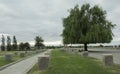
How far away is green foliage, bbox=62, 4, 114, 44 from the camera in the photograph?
2469 inches

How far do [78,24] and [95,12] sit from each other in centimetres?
477

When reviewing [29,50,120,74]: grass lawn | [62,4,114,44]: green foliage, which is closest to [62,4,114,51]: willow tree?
[62,4,114,44]: green foliage

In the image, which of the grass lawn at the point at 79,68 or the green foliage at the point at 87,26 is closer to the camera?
the grass lawn at the point at 79,68

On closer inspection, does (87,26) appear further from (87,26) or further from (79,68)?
(79,68)

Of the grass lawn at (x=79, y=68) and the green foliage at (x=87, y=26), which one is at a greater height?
the green foliage at (x=87, y=26)

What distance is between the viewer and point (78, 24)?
65.5 m

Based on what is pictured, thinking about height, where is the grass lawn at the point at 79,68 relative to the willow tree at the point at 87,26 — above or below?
below

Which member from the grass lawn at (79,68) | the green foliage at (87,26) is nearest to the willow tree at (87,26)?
the green foliage at (87,26)

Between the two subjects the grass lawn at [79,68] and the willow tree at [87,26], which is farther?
the willow tree at [87,26]

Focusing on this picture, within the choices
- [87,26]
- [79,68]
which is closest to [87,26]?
[87,26]

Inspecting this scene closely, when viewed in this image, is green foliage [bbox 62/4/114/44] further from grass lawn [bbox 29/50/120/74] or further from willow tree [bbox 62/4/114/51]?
grass lawn [bbox 29/50/120/74]

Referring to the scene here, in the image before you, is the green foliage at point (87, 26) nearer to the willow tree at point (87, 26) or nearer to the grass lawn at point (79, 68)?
the willow tree at point (87, 26)

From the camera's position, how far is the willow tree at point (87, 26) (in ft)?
206

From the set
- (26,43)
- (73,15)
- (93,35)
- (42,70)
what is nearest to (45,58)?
(42,70)
